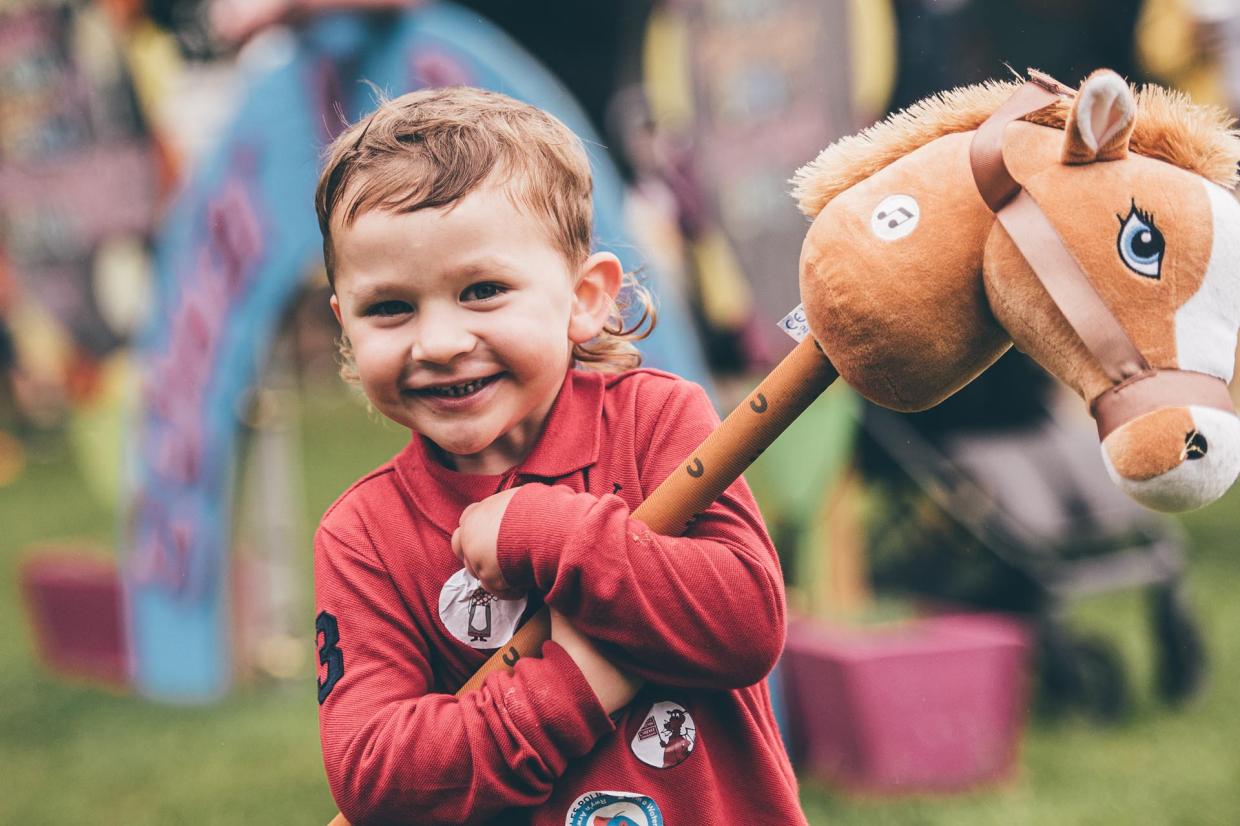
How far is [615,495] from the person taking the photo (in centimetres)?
125

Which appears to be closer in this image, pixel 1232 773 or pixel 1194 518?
pixel 1232 773

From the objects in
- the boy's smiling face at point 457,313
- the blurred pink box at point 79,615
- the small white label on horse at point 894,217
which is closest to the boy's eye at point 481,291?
the boy's smiling face at point 457,313

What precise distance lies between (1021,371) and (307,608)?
119 inches

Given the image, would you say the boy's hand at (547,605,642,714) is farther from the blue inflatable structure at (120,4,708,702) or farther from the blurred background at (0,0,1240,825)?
the blue inflatable structure at (120,4,708,702)

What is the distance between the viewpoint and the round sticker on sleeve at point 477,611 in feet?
4.23

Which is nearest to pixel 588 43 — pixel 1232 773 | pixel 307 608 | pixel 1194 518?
pixel 1194 518

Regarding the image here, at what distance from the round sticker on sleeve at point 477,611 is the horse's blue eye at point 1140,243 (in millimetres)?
618

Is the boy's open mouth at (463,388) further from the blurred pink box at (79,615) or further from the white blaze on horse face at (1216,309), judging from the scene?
the blurred pink box at (79,615)

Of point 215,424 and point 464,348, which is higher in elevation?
point 464,348

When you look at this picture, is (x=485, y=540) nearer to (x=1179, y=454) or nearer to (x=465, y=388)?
(x=465, y=388)

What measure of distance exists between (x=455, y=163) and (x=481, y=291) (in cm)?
12

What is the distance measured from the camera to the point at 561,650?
1.20 meters

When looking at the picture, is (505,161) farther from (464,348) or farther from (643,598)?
(643,598)

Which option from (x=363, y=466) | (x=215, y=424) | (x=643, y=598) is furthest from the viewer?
(x=363, y=466)
